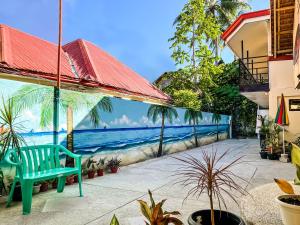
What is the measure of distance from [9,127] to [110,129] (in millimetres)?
3290

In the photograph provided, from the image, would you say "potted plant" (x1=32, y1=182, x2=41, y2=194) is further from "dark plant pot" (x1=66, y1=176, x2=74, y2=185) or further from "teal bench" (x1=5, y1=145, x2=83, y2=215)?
"dark plant pot" (x1=66, y1=176, x2=74, y2=185)

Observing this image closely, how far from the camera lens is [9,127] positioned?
4578 millimetres

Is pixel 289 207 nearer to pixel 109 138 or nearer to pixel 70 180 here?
pixel 70 180

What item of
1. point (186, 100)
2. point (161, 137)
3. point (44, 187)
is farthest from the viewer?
point (186, 100)

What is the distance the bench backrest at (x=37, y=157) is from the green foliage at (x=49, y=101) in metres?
0.64

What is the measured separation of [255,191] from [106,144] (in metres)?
4.04

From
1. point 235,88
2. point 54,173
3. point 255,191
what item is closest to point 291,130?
point 255,191

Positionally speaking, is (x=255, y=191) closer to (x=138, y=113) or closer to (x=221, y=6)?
(x=138, y=113)

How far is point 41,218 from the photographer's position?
12.4ft

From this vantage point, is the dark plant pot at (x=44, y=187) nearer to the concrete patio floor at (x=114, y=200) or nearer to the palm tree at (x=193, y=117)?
the concrete patio floor at (x=114, y=200)

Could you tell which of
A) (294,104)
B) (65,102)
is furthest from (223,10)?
(65,102)

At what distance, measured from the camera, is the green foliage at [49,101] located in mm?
5094

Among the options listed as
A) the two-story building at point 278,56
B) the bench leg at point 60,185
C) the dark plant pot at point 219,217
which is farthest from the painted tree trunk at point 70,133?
the two-story building at point 278,56

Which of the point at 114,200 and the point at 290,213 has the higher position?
the point at 290,213
